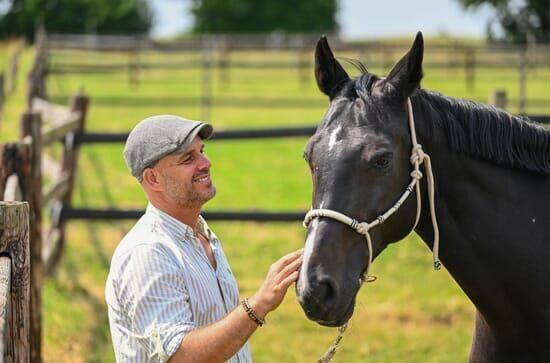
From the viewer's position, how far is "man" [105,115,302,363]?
2.47m

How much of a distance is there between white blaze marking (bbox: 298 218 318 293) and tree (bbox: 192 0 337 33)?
6360 centimetres

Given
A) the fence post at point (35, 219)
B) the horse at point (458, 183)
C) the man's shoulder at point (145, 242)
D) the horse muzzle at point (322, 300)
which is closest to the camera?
the horse muzzle at point (322, 300)

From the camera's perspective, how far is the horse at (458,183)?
2697mm

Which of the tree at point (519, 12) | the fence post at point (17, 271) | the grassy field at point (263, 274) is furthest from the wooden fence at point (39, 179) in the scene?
the tree at point (519, 12)

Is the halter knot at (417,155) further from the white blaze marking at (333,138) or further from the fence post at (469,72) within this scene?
the fence post at (469,72)

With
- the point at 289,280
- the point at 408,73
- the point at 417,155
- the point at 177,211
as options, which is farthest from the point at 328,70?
the point at 289,280

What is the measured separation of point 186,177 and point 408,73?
79cm

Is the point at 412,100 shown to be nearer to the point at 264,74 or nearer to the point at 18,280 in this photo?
the point at 18,280

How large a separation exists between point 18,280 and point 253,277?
16.7ft

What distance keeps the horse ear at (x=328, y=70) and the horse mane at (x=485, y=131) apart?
0.89 ft

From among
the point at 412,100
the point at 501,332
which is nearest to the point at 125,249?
the point at 412,100

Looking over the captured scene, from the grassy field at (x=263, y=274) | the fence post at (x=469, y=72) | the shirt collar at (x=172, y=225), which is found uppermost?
Result: the shirt collar at (x=172, y=225)

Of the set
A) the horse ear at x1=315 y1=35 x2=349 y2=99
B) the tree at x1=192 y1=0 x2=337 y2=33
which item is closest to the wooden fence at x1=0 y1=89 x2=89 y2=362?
the horse ear at x1=315 y1=35 x2=349 y2=99

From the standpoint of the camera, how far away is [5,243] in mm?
2842
